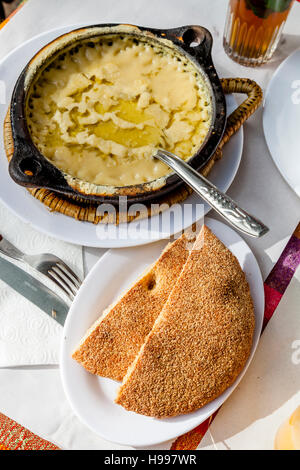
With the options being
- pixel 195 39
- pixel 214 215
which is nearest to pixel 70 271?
pixel 214 215

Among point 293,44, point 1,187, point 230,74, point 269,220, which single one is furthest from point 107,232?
point 293,44

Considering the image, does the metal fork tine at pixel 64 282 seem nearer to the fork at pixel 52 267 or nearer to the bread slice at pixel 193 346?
the fork at pixel 52 267

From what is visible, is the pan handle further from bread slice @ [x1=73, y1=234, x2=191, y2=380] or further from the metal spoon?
bread slice @ [x1=73, y1=234, x2=191, y2=380]

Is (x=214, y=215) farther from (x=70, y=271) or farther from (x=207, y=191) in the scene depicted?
(x=70, y=271)

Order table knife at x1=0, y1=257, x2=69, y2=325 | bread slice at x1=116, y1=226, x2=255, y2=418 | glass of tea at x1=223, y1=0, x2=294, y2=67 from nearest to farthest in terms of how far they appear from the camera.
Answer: bread slice at x1=116, y1=226, x2=255, y2=418
table knife at x1=0, y1=257, x2=69, y2=325
glass of tea at x1=223, y1=0, x2=294, y2=67

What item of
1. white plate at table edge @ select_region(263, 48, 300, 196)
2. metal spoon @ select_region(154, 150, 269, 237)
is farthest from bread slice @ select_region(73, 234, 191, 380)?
white plate at table edge @ select_region(263, 48, 300, 196)

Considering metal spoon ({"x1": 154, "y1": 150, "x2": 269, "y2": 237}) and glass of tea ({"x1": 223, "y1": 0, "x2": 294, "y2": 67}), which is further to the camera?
glass of tea ({"x1": 223, "y1": 0, "x2": 294, "y2": 67})
